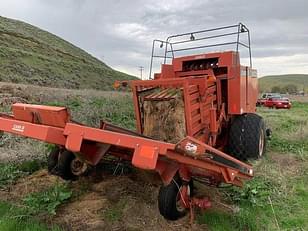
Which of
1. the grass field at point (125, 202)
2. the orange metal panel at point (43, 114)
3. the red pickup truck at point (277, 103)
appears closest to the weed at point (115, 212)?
the grass field at point (125, 202)

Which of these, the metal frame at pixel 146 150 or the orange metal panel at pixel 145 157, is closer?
the orange metal panel at pixel 145 157

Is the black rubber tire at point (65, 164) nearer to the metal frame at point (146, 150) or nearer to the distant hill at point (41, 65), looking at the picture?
the metal frame at point (146, 150)

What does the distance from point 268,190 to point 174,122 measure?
1.66 metres

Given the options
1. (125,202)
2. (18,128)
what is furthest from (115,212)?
(18,128)

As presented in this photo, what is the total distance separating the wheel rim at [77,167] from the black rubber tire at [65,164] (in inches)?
A: 2.6

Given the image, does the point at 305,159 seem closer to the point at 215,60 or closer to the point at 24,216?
the point at 215,60

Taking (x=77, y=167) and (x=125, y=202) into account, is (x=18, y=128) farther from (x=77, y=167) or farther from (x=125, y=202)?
(x=125, y=202)

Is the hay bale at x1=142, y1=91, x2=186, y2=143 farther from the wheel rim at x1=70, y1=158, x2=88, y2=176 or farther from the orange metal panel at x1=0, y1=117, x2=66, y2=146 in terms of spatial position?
the orange metal panel at x1=0, y1=117, x2=66, y2=146

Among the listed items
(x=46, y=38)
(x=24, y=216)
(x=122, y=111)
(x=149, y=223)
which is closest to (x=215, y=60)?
(x=149, y=223)

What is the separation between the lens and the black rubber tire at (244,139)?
6641mm

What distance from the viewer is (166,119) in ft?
18.0

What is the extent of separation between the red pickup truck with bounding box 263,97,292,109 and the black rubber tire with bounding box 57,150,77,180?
28.9m

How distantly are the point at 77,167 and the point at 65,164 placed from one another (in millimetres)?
277

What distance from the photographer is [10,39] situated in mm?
42250
